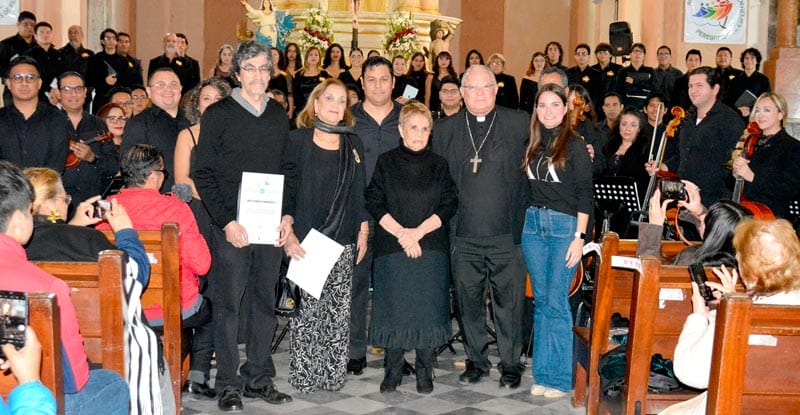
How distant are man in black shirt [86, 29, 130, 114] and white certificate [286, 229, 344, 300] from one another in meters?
7.52

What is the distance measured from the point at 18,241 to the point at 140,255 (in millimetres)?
1054

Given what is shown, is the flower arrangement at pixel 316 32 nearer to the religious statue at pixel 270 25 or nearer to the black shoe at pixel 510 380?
the religious statue at pixel 270 25

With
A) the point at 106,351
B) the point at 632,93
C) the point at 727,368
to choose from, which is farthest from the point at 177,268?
the point at 632,93

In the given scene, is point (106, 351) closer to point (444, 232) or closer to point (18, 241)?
point (18, 241)

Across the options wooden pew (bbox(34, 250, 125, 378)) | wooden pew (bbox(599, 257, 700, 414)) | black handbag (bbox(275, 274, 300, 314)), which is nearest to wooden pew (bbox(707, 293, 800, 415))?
wooden pew (bbox(599, 257, 700, 414))

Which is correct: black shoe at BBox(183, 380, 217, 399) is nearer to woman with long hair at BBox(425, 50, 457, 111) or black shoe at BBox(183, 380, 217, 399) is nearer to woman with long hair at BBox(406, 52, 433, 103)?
woman with long hair at BBox(425, 50, 457, 111)

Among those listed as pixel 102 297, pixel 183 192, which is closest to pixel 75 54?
pixel 183 192

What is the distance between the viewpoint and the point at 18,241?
123 inches

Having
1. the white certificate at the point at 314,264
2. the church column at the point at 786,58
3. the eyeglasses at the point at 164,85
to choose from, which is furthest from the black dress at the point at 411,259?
the church column at the point at 786,58

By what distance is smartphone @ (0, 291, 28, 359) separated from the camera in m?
2.36

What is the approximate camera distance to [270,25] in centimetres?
1662

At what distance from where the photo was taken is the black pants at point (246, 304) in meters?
5.48

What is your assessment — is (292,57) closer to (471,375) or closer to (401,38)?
(401,38)

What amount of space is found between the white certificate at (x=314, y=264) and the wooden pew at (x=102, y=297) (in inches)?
75.5
